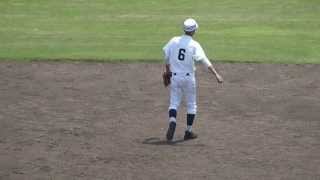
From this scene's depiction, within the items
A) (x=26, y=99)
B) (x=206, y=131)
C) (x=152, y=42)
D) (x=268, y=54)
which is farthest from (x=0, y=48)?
(x=206, y=131)

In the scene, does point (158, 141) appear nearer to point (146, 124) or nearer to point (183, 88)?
point (183, 88)

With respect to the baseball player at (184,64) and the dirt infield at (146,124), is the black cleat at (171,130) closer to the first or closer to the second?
the baseball player at (184,64)

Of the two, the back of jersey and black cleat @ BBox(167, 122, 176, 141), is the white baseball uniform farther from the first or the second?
black cleat @ BBox(167, 122, 176, 141)

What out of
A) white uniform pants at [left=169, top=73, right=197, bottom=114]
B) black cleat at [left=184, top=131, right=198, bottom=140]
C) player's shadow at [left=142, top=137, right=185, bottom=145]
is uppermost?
white uniform pants at [left=169, top=73, right=197, bottom=114]

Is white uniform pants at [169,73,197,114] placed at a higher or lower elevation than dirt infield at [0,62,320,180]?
higher

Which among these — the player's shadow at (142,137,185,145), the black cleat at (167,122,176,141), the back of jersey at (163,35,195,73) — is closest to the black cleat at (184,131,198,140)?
the player's shadow at (142,137,185,145)

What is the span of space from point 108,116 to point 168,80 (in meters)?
2.33

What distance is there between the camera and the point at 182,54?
13.2m

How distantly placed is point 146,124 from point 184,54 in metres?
2.22

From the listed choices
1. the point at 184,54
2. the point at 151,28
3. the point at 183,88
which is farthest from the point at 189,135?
the point at 151,28

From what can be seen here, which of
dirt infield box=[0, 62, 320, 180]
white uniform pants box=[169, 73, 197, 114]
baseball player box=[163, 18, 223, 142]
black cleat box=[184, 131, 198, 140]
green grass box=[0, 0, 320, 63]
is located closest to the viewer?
Answer: dirt infield box=[0, 62, 320, 180]

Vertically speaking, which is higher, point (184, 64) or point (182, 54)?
point (182, 54)

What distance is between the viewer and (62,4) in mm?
34281

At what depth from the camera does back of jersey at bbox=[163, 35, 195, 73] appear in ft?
43.4
